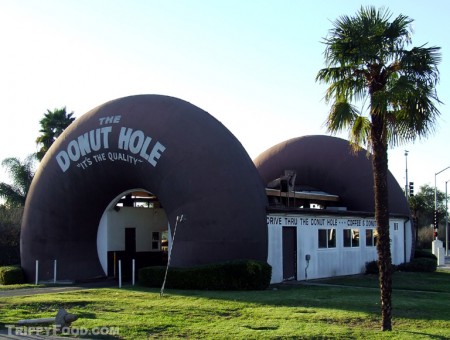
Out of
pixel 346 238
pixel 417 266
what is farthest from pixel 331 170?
pixel 417 266

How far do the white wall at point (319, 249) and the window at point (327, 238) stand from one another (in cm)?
17

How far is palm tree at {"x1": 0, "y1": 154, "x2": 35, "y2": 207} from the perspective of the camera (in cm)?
4291

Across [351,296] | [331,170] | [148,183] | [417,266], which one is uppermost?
[331,170]

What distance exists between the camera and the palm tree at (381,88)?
13281 millimetres

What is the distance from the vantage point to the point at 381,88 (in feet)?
45.2

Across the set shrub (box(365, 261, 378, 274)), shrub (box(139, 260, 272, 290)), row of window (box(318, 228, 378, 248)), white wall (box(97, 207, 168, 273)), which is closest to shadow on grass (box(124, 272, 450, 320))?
shrub (box(139, 260, 272, 290))

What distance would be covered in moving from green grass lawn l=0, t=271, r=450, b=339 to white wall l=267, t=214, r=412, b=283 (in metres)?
2.96

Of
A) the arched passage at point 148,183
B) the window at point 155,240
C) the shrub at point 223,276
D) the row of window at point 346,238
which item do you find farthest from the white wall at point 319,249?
the window at point 155,240

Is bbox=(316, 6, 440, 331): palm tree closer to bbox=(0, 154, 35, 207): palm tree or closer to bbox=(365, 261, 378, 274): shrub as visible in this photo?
bbox=(365, 261, 378, 274): shrub

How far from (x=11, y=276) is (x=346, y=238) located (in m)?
13.8

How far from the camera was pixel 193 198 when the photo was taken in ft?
71.7

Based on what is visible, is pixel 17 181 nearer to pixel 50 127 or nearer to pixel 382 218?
pixel 50 127

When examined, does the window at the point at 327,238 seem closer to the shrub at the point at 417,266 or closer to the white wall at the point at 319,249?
the white wall at the point at 319,249

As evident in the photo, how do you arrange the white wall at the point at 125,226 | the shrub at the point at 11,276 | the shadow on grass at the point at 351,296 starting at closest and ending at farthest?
the shadow on grass at the point at 351,296 → the shrub at the point at 11,276 → the white wall at the point at 125,226
